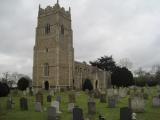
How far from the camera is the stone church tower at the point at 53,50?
162 feet

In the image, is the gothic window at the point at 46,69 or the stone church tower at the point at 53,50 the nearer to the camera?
the stone church tower at the point at 53,50

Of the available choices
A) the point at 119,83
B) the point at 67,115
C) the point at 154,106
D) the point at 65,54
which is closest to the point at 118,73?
the point at 119,83

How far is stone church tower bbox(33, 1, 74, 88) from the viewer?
162 feet

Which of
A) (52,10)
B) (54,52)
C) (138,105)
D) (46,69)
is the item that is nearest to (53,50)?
(54,52)

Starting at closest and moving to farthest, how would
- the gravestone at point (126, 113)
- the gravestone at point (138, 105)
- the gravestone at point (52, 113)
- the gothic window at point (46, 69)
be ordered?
the gravestone at point (126, 113)
the gravestone at point (52, 113)
the gravestone at point (138, 105)
the gothic window at point (46, 69)

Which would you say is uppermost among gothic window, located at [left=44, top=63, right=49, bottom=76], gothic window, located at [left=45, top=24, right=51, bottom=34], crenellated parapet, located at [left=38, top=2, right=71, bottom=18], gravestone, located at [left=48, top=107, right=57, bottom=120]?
crenellated parapet, located at [left=38, top=2, right=71, bottom=18]

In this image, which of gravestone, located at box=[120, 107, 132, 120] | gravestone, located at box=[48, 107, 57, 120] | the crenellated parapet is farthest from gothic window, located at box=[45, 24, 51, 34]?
gravestone, located at box=[120, 107, 132, 120]

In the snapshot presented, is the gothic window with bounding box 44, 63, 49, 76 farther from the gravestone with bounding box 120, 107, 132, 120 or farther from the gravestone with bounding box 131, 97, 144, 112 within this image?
the gravestone with bounding box 120, 107, 132, 120

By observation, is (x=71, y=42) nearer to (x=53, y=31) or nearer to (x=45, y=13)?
(x=53, y=31)

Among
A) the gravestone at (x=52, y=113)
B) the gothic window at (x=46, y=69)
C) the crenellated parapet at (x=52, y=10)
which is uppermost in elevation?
the crenellated parapet at (x=52, y=10)

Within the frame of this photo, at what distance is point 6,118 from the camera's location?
41.2 feet

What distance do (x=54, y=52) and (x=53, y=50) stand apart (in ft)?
1.86

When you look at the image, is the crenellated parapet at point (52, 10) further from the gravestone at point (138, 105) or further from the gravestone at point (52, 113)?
the gravestone at point (52, 113)

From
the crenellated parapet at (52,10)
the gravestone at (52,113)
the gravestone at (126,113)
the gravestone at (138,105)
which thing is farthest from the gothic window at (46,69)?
the gravestone at (126,113)
